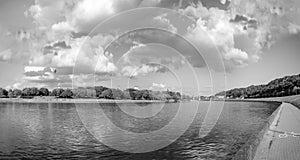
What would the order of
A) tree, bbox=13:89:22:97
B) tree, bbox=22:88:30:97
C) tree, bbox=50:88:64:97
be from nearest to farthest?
tree, bbox=22:88:30:97 < tree, bbox=13:89:22:97 < tree, bbox=50:88:64:97

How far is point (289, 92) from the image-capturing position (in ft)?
583

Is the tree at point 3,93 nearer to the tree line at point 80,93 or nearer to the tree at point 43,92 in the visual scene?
the tree line at point 80,93

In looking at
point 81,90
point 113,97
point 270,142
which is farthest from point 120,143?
point 81,90

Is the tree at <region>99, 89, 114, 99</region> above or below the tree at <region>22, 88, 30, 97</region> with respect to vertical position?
below

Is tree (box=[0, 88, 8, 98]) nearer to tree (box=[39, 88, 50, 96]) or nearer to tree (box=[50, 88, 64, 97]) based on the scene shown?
tree (box=[39, 88, 50, 96])

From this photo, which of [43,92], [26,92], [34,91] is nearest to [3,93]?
[26,92]

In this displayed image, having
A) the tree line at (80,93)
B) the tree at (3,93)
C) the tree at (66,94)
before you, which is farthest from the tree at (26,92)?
the tree at (66,94)

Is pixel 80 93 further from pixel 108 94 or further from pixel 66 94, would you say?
pixel 108 94

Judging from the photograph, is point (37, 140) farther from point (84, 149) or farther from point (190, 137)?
point (190, 137)

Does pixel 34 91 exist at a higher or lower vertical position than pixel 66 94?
higher

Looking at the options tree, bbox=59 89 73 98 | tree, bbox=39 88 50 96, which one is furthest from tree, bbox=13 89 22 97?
tree, bbox=59 89 73 98

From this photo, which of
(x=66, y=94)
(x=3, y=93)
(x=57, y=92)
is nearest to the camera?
(x=3, y=93)

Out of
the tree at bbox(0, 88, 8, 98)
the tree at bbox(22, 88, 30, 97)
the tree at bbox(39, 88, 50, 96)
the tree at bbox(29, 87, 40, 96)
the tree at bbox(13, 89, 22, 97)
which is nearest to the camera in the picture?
the tree at bbox(0, 88, 8, 98)

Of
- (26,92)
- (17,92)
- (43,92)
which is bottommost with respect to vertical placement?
(43,92)
